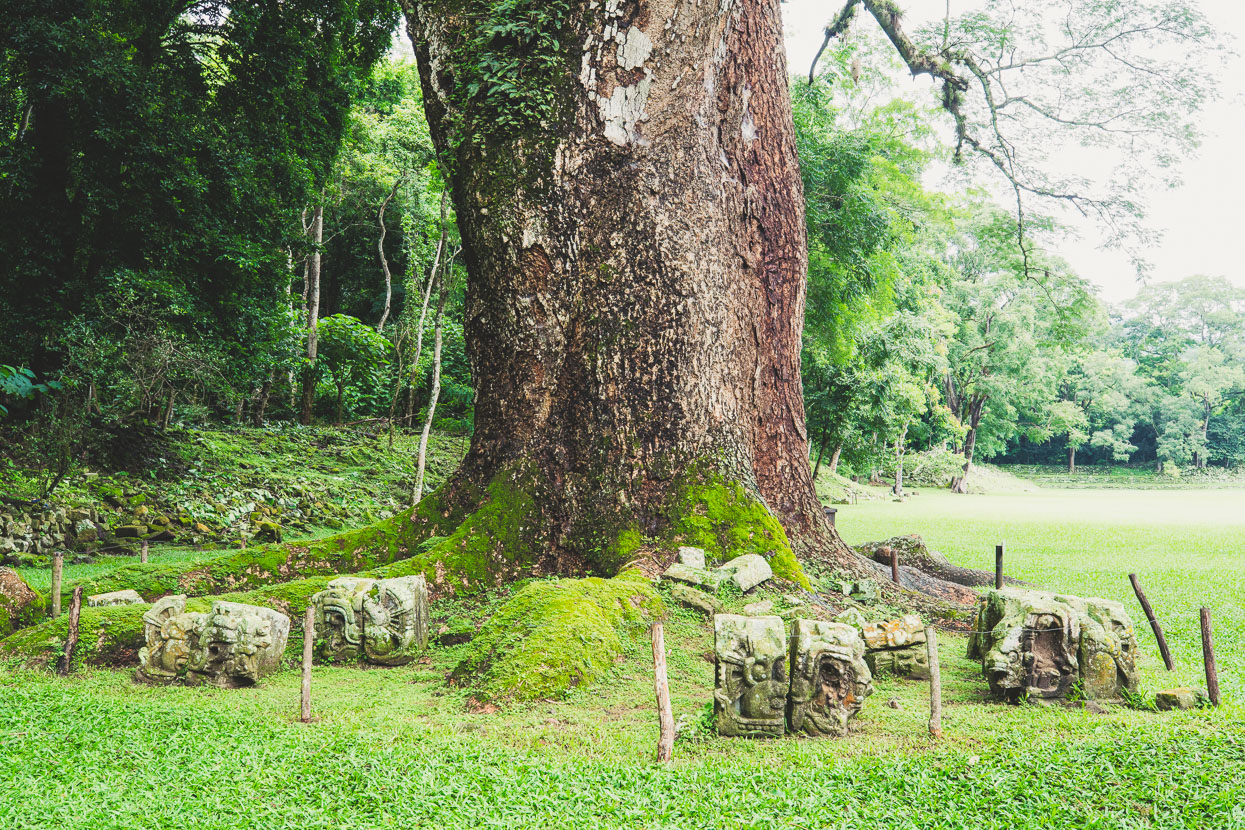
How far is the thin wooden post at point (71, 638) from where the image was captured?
15.0 feet

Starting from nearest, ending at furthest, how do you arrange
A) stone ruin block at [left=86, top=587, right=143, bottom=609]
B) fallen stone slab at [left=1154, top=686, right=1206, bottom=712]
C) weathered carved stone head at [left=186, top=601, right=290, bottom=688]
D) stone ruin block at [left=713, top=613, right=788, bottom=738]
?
stone ruin block at [left=713, top=613, right=788, bottom=738]
fallen stone slab at [left=1154, top=686, right=1206, bottom=712]
weathered carved stone head at [left=186, top=601, right=290, bottom=688]
stone ruin block at [left=86, top=587, right=143, bottom=609]

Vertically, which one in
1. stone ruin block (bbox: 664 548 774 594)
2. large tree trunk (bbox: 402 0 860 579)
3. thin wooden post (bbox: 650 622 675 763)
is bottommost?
thin wooden post (bbox: 650 622 675 763)

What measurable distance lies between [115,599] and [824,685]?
200 inches

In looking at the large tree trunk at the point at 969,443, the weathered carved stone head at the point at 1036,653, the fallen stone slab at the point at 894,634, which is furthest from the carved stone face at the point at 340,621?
the large tree trunk at the point at 969,443

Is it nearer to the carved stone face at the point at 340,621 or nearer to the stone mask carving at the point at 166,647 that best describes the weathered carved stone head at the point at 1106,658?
the carved stone face at the point at 340,621

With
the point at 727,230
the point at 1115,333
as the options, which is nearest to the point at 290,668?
the point at 727,230

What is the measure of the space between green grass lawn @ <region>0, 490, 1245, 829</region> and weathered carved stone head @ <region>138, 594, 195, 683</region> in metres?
0.17

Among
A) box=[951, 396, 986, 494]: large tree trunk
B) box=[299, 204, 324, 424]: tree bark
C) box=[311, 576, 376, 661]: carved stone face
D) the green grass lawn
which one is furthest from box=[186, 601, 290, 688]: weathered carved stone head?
box=[951, 396, 986, 494]: large tree trunk

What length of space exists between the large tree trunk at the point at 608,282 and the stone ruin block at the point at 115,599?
8.18 feet

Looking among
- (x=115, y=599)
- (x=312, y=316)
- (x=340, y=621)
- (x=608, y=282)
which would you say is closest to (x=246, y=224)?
(x=312, y=316)

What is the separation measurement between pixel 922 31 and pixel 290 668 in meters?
11.8

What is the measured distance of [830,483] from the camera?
93.4ft

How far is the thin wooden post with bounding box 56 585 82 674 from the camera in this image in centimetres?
456

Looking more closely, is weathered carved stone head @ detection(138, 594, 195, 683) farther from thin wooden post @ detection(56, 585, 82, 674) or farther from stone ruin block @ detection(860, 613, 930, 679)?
stone ruin block @ detection(860, 613, 930, 679)
